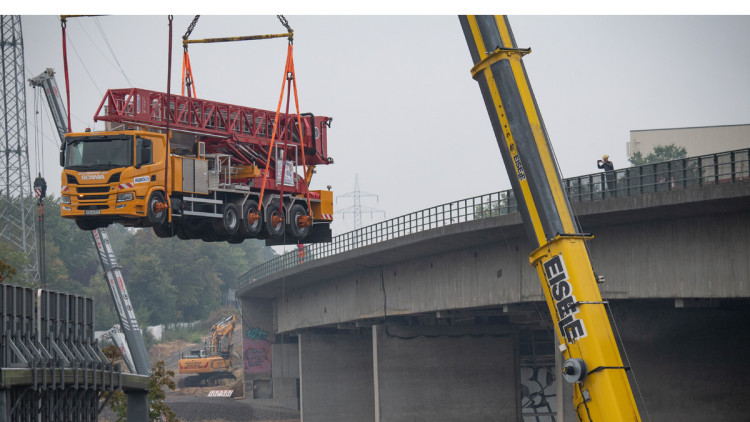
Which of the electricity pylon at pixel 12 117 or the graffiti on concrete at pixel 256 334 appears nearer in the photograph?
the electricity pylon at pixel 12 117

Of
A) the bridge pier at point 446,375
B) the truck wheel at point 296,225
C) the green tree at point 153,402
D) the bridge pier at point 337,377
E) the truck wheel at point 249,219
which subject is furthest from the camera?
the bridge pier at point 337,377

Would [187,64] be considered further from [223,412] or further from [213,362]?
[213,362]

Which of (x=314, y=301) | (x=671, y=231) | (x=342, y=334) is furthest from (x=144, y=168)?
(x=342, y=334)

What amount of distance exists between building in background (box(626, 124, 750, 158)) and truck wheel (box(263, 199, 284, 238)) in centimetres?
6026

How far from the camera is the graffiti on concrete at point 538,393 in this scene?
2368 inches

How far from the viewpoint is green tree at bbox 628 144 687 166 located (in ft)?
378

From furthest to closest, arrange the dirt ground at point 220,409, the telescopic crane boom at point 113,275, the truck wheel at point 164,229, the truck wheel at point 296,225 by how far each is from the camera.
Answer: the dirt ground at point 220,409
the telescopic crane boom at point 113,275
the truck wheel at point 296,225
the truck wheel at point 164,229

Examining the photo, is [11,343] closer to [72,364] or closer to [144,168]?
[72,364]

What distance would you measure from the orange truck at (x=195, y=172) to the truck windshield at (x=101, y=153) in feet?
0.09

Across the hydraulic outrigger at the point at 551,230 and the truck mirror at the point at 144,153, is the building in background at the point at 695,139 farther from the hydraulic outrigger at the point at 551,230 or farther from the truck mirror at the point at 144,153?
the hydraulic outrigger at the point at 551,230

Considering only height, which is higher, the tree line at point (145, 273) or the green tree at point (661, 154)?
Answer: the green tree at point (661, 154)

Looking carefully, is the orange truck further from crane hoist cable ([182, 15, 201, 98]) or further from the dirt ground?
the dirt ground

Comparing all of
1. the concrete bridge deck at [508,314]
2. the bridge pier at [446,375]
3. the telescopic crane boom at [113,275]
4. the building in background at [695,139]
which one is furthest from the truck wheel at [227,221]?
the building in background at [695,139]

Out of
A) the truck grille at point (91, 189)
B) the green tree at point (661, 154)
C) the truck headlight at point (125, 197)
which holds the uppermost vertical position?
the green tree at point (661, 154)
